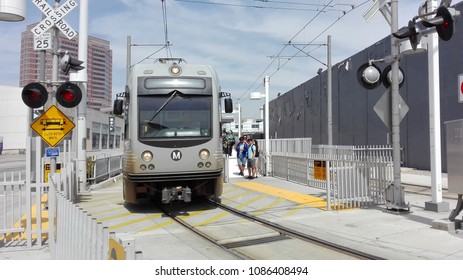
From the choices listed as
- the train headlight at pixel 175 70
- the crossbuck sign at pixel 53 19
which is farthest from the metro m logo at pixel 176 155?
the crossbuck sign at pixel 53 19

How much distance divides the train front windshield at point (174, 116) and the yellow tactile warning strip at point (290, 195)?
3505 millimetres

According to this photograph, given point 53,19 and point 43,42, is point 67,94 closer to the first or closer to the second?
point 43,42

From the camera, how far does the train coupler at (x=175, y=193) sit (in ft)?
31.8

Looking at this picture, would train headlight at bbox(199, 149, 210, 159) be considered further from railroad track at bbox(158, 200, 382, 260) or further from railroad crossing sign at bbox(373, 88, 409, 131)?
railroad crossing sign at bbox(373, 88, 409, 131)

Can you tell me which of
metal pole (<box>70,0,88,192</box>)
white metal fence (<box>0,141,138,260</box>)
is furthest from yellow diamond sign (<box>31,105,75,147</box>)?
metal pole (<box>70,0,88,192</box>)

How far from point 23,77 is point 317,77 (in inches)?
1004

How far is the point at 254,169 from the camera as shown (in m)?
18.3


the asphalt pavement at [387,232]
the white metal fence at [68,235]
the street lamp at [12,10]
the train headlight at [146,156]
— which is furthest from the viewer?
the train headlight at [146,156]

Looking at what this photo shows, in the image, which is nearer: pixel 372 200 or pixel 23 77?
pixel 372 200

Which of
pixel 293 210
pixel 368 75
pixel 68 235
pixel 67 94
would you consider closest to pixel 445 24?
pixel 368 75

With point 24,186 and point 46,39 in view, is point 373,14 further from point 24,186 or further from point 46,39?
point 24,186

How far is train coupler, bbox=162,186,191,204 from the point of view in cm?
970

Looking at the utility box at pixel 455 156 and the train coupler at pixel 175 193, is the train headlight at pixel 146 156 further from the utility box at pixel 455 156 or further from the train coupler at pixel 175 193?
the utility box at pixel 455 156
